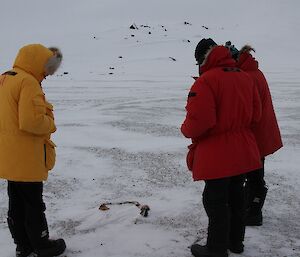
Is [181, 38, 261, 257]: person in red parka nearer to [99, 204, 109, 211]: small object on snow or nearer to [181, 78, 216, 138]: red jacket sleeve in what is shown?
[181, 78, 216, 138]: red jacket sleeve

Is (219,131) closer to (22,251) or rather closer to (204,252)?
(204,252)

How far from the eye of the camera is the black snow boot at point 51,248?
11.9 feet

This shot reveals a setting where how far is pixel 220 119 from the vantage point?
3.36m

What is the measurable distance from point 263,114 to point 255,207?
0.94m

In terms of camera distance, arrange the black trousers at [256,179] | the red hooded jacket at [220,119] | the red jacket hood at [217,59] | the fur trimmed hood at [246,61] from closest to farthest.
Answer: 1. the red hooded jacket at [220,119]
2. the red jacket hood at [217,59]
3. the fur trimmed hood at [246,61]
4. the black trousers at [256,179]

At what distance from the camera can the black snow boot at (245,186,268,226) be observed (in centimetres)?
436

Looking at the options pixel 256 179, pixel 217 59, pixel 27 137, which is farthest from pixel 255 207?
pixel 27 137

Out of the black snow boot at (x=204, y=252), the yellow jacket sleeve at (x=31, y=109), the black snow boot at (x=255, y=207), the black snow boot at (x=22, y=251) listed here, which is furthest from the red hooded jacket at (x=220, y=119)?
the black snow boot at (x=22, y=251)

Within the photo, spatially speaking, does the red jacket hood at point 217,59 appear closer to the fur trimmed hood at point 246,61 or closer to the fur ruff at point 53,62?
the fur trimmed hood at point 246,61

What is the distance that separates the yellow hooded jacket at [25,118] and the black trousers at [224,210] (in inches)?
50.3

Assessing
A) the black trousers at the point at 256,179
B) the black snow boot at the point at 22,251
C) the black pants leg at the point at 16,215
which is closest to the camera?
the black pants leg at the point at 16,215

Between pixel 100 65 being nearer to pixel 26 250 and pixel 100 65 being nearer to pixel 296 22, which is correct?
pixel 26 250

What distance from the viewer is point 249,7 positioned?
60.4 meters

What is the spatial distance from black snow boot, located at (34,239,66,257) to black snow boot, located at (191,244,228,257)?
1079mm
